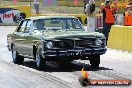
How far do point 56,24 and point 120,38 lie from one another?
5.79m

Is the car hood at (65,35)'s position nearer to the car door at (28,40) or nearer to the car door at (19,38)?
the car door at (28,40)

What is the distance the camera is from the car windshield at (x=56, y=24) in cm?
1495

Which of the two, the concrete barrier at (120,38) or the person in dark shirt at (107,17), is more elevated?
the person in dark shirt at (107,17)

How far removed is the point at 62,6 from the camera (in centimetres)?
6294

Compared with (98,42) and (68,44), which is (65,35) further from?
(98,42)

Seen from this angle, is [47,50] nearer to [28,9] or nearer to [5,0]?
[28,9]

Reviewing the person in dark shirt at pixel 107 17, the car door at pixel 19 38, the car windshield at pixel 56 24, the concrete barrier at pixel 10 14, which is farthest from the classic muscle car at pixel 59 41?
the concrete barrier at pixel 10 14

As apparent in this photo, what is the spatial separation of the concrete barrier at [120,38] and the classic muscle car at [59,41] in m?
4.64

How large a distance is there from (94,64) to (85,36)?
1.10 m

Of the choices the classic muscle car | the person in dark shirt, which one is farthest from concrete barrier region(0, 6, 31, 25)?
the classic muscle car

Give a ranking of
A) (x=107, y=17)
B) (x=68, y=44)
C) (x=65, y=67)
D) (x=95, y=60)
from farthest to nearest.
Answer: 1. (x=107, y=17)
2. (x=65, y=67)
3. (x=95, y=60)
4. (x=68, y=44)

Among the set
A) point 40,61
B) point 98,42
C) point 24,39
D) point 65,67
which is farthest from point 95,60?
point 24,39

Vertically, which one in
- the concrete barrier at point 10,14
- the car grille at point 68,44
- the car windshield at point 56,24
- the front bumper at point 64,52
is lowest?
the concrete barrier at point 10,14

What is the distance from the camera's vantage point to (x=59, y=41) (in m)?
13.6
